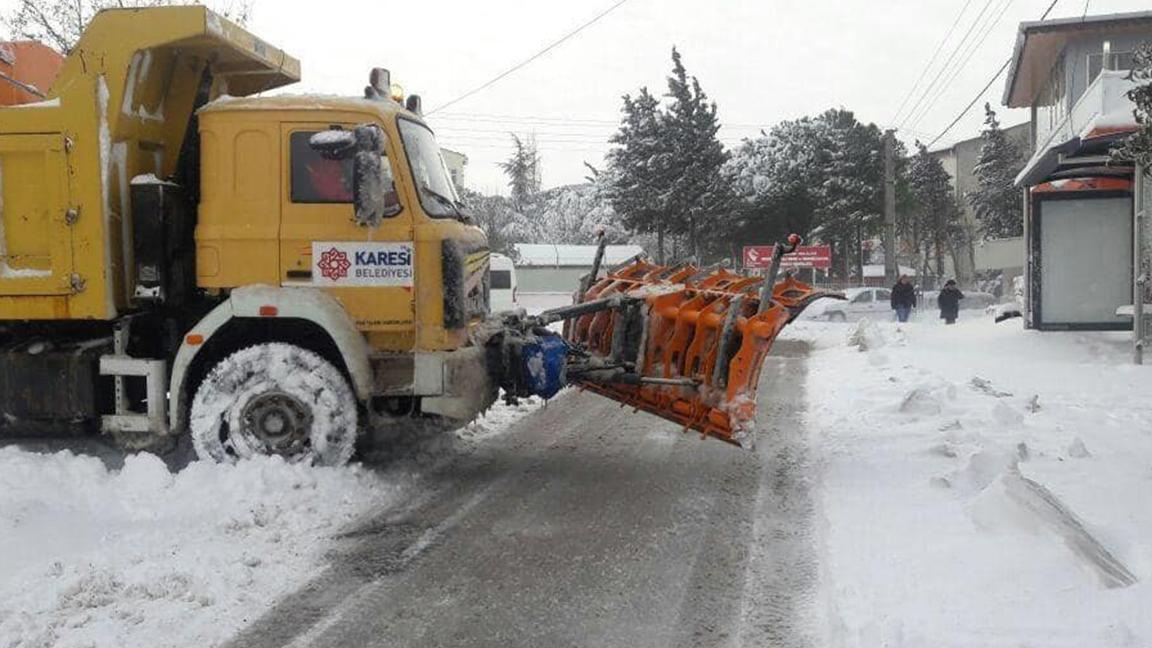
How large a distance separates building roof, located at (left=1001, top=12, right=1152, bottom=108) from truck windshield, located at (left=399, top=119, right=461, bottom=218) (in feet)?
60.3

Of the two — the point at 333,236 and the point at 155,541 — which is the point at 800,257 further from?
the point at 155,541

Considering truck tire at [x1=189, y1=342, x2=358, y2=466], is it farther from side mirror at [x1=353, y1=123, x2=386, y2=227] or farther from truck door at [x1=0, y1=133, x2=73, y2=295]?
truck door at [x1=0, y1=133, x2=73, y2=295]

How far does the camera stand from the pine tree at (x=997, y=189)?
165 ft

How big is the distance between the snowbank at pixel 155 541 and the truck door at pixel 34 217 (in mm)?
1247

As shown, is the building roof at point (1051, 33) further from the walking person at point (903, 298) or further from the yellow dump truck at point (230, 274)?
the yellow dump truck at point (230, 274)

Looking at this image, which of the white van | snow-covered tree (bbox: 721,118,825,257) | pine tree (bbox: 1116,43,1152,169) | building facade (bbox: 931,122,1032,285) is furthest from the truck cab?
snow-covered tree (bbox: 721,118,825,257)

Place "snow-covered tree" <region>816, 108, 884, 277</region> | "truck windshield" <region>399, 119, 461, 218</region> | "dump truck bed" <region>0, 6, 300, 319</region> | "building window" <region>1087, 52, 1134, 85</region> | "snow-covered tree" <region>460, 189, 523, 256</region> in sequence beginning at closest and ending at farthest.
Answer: "dump truck bed" <region>0, 6, 300, 319</region>, "truck windshield" <region>399, 119, 461, 218</region>, "building window" <region>1087, 52, 1134, 85</region>, "snow-covered tree" <region>816, 108, 884, 277</region>, "snow-covered tree" <region>460, 189, 523, 256</region>

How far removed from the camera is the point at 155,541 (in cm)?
555

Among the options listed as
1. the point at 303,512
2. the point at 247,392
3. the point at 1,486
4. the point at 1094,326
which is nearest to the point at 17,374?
the point at 1,486

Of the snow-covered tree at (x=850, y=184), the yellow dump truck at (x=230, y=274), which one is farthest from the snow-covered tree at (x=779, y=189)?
the yellow dump truck at (x=230, y=274)

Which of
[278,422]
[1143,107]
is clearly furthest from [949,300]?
[278,422]

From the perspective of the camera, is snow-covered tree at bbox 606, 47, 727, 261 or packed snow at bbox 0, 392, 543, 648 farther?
snow-covered tree at bbox 606, 47, 727, 261

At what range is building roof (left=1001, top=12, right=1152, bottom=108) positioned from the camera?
75.1 feet

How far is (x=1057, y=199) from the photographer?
16.7 meters
